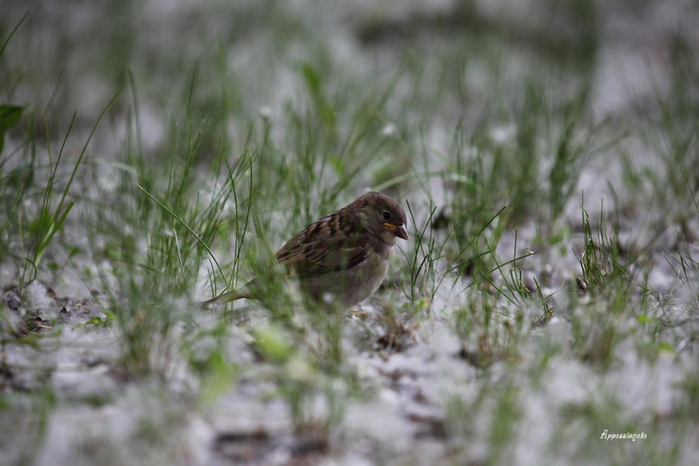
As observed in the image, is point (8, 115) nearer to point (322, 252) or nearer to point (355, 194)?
point (322, 252)

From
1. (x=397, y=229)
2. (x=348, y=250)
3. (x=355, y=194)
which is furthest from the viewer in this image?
(x=355, y=194)

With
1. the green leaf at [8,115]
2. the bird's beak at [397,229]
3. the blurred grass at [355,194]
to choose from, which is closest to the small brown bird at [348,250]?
the bird's beak at [397,229]

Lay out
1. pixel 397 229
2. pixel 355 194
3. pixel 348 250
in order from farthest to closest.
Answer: pixel 355 194, pixel 397 229, pixel 348 250

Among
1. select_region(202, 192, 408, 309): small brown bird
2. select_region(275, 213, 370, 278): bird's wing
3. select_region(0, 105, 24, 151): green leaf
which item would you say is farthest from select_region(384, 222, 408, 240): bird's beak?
select_region(0, 105, 24, 151): green leaf

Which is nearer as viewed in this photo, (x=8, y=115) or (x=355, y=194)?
(x=8, y=115)

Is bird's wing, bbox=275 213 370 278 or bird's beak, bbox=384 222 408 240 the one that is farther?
bird's beak, bbox=384 222 408 240

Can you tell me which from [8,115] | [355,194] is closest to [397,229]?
[355,194]

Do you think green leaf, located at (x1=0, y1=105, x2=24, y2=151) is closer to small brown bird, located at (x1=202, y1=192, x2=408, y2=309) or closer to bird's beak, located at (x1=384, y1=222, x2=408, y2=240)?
small brown bird, located at (x1=202, y1=192, x2=408, y2=309)

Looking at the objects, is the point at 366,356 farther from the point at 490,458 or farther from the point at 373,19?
the point at 373,19

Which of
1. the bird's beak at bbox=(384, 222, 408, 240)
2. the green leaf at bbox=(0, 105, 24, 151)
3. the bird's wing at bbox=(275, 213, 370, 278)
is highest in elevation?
the green leaf at bbox=(0, 105, 24, 151)
